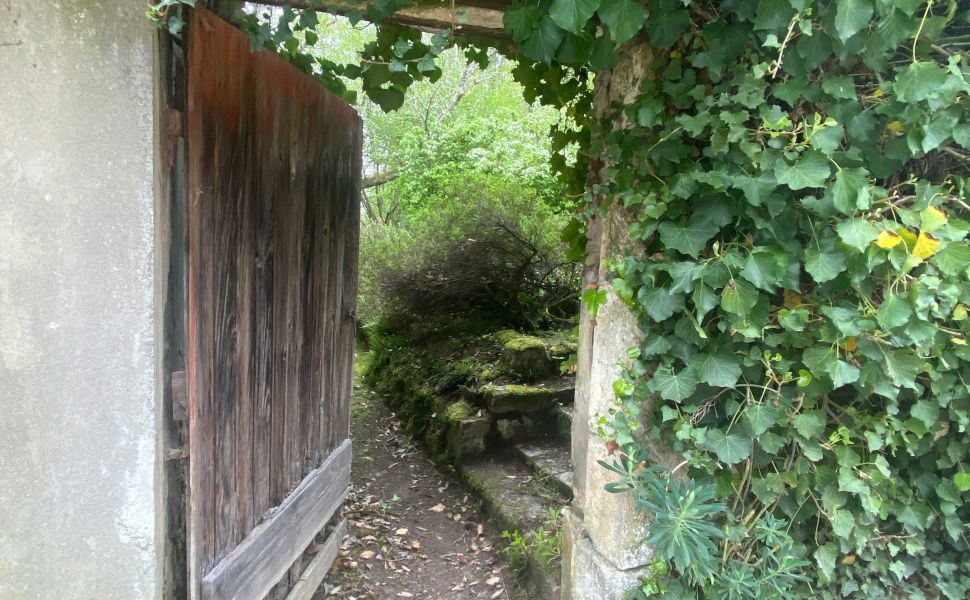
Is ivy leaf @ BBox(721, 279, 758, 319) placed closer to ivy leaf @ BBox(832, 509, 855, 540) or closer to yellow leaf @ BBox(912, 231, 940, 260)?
yellow leaf @ BBox(912, 231, 940, 260)

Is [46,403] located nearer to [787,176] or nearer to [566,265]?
[787,176]

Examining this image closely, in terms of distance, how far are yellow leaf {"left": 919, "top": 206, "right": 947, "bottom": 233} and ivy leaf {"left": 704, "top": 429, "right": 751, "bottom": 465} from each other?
2.44 feet

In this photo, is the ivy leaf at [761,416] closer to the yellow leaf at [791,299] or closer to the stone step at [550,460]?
the yellow leaf at [791,299]

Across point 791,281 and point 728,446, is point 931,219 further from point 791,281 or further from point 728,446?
point 728,446

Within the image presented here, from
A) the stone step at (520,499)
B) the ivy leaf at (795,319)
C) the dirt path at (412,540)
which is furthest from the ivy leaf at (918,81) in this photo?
the dirt path at (412,540)

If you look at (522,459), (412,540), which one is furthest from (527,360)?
(412,540)

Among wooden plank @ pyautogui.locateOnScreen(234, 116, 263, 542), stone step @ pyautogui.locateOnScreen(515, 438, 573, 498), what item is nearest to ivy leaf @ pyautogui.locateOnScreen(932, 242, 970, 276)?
wooden plank @ pyautogui.locateOnScreen(234, 116, 263, 542)

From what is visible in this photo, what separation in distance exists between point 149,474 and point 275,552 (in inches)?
36.9

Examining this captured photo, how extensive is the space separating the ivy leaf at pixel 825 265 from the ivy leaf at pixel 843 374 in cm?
23

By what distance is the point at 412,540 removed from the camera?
12.5 ft

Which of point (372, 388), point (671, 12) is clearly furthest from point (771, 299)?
point (372, 388)

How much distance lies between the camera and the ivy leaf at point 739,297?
1.50 metres

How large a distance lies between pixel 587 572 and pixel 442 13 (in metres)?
2.24

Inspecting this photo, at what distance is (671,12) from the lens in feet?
5.18
